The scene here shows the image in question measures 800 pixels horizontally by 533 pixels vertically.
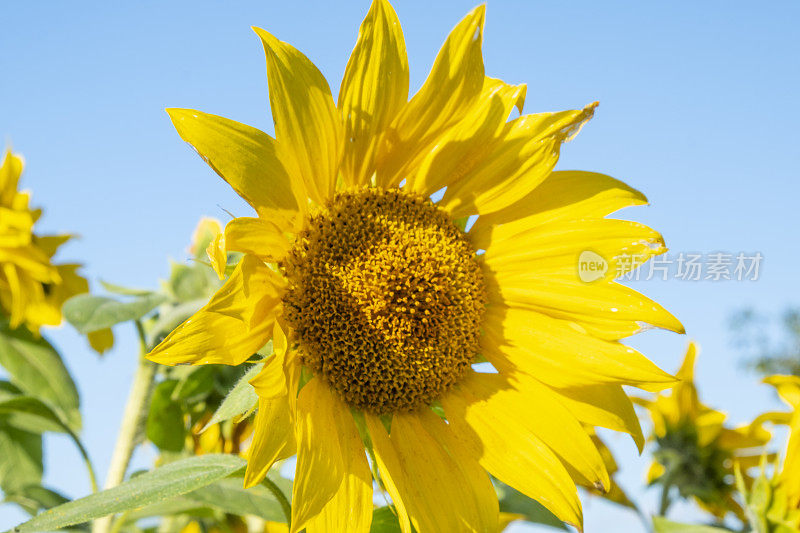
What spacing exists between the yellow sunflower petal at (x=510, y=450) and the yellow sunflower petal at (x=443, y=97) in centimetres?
56

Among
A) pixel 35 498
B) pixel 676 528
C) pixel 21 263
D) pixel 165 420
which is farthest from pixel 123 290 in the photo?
pixel 676 528

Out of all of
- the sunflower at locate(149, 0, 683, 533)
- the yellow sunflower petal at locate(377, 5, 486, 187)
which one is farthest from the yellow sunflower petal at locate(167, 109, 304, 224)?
the yellow sunflower petal at locate(377, 5, 486, 187)

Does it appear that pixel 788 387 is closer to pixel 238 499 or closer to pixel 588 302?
pixel 588 302

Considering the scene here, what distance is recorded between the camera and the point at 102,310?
2066mm

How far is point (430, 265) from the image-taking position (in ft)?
5.54

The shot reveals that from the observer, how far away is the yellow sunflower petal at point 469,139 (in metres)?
1.68

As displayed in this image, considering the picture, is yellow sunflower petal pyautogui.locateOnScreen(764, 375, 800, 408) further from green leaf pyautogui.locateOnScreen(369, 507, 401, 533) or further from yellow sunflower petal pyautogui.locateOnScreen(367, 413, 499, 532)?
green leaf pyautogui.locateOnScreen(369, 507, 401, 533)

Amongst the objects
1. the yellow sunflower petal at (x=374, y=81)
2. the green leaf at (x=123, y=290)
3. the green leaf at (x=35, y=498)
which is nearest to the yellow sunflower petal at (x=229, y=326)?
the yellow sunflower petal at (x=374, y=81)

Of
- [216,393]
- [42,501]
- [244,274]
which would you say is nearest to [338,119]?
[244,274]

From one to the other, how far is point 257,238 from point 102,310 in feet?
2.82

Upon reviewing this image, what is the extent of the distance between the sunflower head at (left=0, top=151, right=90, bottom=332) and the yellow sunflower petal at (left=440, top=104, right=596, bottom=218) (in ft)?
6.27

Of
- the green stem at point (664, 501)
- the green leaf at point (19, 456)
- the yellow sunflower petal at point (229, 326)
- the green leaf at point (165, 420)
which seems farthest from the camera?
the green leaf at point (19, 456)

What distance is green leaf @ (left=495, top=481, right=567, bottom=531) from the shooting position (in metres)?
1.97

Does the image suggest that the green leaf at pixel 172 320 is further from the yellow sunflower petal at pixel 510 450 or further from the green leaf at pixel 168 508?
the yellow sunflower petal at pixel 510 450
